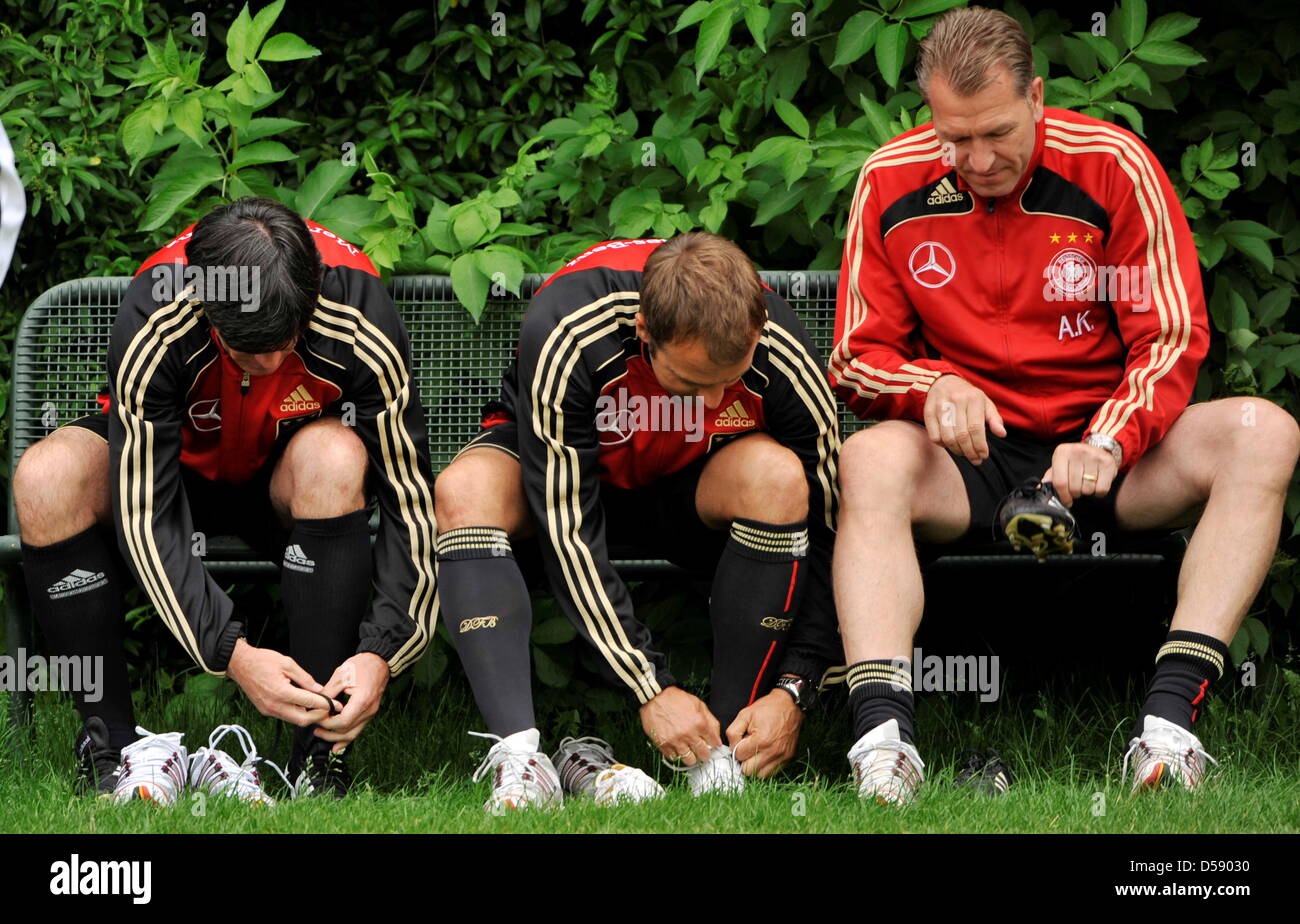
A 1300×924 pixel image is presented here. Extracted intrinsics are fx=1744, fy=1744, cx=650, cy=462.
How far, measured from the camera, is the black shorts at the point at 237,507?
13.4 feet

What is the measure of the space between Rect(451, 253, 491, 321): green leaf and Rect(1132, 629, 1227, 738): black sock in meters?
1.92

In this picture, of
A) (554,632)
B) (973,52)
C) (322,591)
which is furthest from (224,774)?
(973,52)

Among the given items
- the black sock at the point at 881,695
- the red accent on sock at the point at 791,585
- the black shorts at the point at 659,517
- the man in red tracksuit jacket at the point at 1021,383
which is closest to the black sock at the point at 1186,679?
the man in red tracksuit jacket at the point at 1021,383

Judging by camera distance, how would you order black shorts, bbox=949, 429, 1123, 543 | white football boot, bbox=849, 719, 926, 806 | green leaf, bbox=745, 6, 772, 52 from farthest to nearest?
green leaf, bbox=745, 6, 772, 52 < black shorts, bbox=949, 429, 1123, 543 < white football boot, bbox=849, 719, 926, 806

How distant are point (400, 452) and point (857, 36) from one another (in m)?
1.63

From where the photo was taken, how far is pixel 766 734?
12.6 feet

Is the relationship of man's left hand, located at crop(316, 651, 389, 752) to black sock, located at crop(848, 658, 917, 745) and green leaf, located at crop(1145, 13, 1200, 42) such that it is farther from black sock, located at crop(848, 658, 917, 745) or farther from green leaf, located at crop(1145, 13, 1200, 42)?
green leaf, located at crop(1145, 13, 1200, 42)


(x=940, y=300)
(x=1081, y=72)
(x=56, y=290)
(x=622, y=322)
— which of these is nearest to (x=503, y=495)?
(x=622, y=322)

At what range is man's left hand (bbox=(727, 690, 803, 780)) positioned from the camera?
380cm

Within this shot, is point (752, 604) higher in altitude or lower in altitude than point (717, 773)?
higher

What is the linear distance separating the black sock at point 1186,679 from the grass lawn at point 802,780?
0.18 meters

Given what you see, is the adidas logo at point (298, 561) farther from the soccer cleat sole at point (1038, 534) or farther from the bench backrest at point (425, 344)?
the soccer cleat sole at point (1038, 534)

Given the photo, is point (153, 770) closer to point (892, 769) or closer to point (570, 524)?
point (570, 524)

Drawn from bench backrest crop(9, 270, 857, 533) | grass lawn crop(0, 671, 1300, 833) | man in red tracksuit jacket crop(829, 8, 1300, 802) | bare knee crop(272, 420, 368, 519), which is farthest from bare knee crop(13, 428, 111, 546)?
man in red tracksuit jacket crop(829, 8, 1300, 802)
